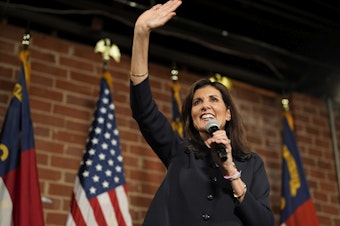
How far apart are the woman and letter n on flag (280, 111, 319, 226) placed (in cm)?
146

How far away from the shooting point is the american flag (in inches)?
106

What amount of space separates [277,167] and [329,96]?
0.77m

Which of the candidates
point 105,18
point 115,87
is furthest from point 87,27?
point 115,87

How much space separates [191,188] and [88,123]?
4.70 feet

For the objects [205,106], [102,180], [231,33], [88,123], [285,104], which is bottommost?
[102,180]

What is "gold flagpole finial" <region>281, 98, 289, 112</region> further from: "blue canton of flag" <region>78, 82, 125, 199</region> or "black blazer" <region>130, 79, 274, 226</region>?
"black blazer" <region>130, 79, 274, 226</region>

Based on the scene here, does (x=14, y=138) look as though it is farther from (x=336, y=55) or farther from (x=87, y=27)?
(x=336, y=55)

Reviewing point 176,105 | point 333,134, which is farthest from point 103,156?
point 333,134

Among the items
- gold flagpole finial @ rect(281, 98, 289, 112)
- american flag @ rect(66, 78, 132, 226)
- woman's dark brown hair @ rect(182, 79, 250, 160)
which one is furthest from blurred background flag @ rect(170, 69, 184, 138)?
woman's dark brown hair @ rect(182, 79, 250, 160)

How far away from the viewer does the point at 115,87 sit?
3.36 meters

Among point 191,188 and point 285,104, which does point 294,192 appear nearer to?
point 285,104

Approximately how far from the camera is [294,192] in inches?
135

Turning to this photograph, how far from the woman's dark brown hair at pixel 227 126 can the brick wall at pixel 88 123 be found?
3.67ft

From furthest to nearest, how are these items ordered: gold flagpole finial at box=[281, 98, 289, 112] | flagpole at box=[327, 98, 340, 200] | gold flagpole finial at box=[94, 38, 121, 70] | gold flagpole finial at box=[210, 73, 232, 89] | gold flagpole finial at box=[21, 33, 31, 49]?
flagpole at box=[327, 98, 340, 200] → gold flagpole finial at box=[281, 98, 289, 112] → gold flagpole finial at box=[210, 73, 232, 89] → gold flagpole finial at box=[94, 38, 121, 70] → gold flagpole finial at box=[21, 33, 31, 49]
